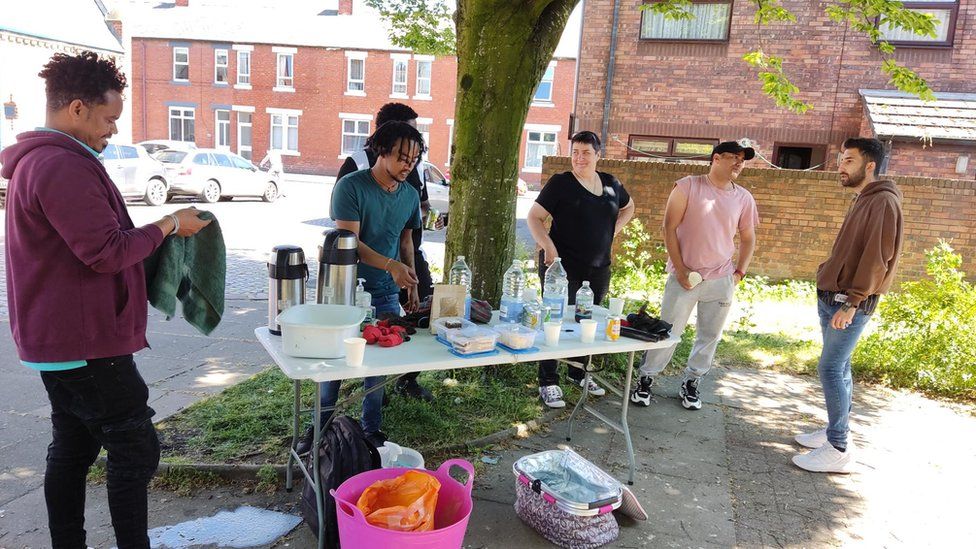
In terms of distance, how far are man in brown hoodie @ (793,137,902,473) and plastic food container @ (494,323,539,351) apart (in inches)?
78.9

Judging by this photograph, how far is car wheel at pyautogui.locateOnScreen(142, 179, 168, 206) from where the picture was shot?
16.0 m

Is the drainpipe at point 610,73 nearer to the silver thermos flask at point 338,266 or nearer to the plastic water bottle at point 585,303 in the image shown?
the plastic water bottle at point 585,303

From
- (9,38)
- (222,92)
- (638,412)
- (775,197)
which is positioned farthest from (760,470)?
(222,92)

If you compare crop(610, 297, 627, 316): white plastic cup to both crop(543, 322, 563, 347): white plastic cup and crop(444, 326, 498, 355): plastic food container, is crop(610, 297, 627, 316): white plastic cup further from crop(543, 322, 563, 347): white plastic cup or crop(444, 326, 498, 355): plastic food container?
crop(444, 326, 498, 355): plastic food container

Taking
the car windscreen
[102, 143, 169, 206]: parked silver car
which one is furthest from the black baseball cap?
the car windscreen

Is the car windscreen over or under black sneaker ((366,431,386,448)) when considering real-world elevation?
over

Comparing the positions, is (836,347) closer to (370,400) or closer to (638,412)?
(638,412)

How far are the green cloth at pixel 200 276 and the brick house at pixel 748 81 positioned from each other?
1059 cm

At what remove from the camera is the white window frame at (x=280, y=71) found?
31953mm

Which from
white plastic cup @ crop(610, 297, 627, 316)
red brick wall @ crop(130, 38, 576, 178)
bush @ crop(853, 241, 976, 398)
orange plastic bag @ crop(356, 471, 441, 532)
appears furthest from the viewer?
red brick wall @ crop(130, 38, 576, 178)

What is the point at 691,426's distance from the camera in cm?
484

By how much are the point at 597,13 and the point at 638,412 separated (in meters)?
9.57

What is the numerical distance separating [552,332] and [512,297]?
44cm

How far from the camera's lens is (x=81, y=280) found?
2.31 m
